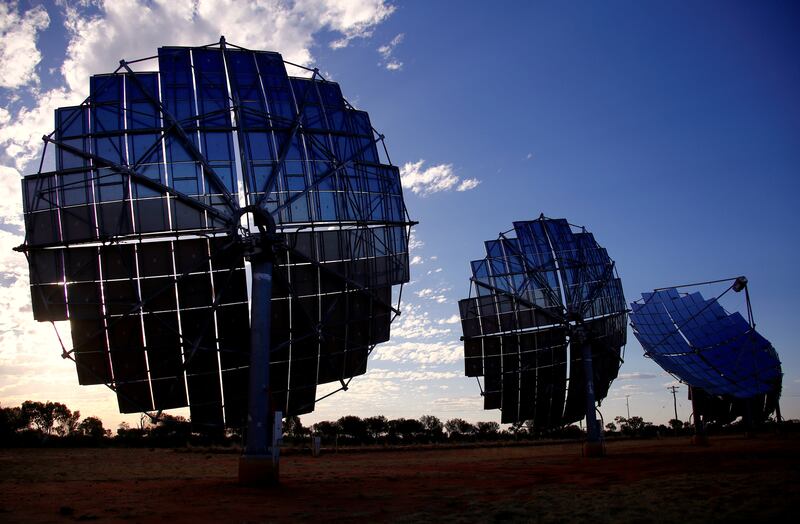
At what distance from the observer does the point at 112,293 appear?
24.6 m

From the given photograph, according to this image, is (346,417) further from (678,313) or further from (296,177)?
(296,177)

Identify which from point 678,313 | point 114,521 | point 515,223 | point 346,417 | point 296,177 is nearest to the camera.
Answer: point 114,521

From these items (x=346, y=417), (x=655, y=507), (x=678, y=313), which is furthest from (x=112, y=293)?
(x=346, y=417)

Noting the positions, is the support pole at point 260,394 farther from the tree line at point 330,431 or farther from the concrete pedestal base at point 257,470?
the tree line at point 330,431

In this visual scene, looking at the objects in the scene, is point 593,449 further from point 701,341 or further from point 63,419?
point 63,419

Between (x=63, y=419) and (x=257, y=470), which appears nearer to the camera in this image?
(x=257, y=470)

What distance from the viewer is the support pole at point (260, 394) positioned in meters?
22.1

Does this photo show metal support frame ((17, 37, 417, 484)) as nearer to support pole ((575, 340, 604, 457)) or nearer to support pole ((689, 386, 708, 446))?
support pole ((575, 340, 604, 457))

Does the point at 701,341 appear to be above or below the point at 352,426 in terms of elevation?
above

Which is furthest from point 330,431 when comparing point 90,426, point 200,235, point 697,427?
point 200,235

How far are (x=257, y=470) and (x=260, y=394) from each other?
2.64 m

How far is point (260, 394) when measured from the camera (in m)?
23.0

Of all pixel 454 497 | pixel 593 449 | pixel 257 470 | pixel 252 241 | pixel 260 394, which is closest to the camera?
pixel 454 497

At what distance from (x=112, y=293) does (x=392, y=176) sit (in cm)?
1349
